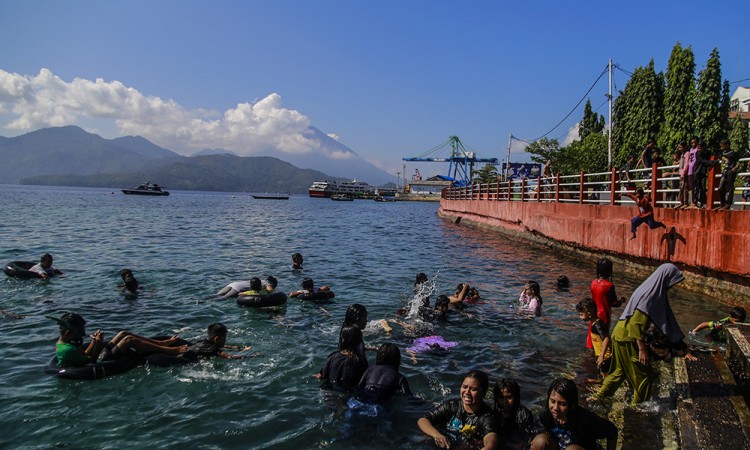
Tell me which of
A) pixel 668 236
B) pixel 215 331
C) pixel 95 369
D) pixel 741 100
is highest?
pixel 741 100

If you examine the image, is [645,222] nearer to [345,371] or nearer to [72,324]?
[345,371]

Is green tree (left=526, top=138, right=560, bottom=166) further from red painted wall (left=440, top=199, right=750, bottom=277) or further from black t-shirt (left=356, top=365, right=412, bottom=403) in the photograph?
black t-shirt (left=356, top=365, right=412, bottom=403)

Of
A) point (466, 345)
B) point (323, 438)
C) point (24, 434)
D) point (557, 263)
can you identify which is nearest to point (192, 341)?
point (24, 434)

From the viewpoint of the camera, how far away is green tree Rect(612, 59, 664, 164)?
39.6 metres

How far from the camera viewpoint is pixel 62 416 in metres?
6.58

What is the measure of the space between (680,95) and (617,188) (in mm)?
22899

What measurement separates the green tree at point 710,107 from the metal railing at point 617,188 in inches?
303

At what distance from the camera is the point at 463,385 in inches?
220

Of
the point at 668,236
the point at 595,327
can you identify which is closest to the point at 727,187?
the point at 668,236

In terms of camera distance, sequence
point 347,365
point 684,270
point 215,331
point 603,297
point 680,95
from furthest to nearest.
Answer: point 680,95
point 684,270
point 215,331
point 603,297
point 347,365

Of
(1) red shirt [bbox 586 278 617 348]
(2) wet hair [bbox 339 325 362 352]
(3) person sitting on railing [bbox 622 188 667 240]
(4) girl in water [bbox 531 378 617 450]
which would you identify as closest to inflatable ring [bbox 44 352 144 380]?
(2) wet hair [bbox 339 325 362 352]

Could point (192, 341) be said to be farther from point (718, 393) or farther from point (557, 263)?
point (557, 263)

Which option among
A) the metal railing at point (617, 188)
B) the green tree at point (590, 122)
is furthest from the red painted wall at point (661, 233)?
the green tree at point (590, 122)

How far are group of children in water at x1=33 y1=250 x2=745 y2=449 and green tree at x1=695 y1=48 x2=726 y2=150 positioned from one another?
102ft
